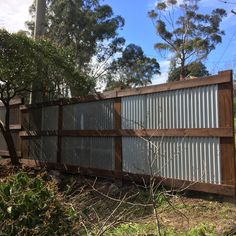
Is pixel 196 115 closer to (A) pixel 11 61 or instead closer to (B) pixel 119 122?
(B) pixel 119 122

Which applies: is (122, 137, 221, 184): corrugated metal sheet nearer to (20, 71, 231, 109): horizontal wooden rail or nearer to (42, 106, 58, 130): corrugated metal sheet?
(20, 71, 231, 109): horizontal wooden rail

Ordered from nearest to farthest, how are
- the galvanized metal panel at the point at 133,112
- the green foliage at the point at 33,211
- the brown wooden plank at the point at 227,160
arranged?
the green foliage at the point at 33,211 → the brown wooden plank at the point at 227,160 → the galvanized metal panel at the point at 133,112

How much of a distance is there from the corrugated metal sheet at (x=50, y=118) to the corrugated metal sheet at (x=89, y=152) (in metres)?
0.71

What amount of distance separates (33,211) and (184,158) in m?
4.05

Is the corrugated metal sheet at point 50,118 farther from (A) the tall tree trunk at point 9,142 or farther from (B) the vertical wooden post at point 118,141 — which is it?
(B) the vertical wooden post at point 118,141

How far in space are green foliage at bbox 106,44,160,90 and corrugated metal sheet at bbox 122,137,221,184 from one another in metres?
25.5

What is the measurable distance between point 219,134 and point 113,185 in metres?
3.01

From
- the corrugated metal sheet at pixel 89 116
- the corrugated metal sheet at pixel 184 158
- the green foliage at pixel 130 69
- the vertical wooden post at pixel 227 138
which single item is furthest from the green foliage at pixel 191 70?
the vertical wooden post at pixel 227 138

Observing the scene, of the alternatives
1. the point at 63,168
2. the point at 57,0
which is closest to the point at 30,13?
the point at 57,0

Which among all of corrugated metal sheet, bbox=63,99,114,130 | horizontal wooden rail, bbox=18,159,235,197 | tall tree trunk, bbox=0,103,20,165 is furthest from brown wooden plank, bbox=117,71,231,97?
tall tree trunk, bbox=0,103,20,165

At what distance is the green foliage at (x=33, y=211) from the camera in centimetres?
427

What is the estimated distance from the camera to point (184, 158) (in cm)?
786

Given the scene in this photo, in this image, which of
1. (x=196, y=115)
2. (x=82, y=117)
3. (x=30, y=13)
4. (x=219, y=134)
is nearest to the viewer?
(x=219, y=134)

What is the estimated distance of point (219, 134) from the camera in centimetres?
720
